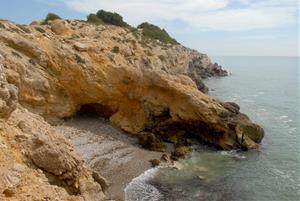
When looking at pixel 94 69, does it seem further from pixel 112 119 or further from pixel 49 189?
pixel 49 189

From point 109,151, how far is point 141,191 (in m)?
7.05

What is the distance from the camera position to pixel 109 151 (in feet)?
111

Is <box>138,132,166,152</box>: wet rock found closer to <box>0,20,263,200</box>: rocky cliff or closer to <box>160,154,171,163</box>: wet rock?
<box>0,20,263,200</box>: rocky cliff

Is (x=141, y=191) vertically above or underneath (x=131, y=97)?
underneath

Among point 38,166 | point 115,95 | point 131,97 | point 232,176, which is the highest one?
point 115,95

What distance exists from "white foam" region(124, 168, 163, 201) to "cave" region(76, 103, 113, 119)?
11889 millimetres

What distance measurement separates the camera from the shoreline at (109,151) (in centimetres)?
2944

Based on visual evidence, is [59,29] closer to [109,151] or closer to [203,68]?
[109,151]

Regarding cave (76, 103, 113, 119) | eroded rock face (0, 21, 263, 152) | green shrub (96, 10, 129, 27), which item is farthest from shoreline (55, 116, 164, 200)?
green shrub (96, 10, 129, 27)

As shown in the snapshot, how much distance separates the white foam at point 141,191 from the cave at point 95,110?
11889 mm

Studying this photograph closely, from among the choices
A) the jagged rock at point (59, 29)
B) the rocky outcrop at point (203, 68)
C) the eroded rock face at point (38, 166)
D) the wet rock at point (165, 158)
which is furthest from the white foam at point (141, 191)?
the rocky outcrop at point (203, 68)

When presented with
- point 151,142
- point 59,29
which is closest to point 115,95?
point 151,142

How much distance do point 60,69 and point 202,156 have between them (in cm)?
1592

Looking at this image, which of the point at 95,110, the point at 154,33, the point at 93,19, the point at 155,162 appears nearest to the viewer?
the point at 155,162
